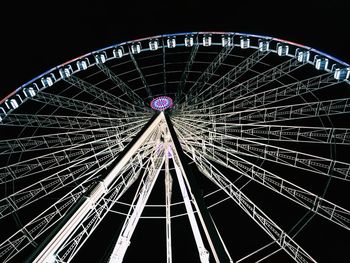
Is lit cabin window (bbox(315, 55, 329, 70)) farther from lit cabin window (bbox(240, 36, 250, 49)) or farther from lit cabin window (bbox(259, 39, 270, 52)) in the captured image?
lit cabin window (bbox(240, 36, 250, 49))

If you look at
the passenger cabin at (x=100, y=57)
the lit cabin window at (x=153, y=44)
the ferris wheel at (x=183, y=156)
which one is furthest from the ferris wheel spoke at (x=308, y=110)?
the passenger cabin at (x=100, y=57)

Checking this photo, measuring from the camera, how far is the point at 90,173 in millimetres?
13352

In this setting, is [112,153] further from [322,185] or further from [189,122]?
[322,185]

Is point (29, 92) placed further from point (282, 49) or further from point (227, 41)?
point (282, 49)

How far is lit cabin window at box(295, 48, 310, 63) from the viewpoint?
1461 centimetres

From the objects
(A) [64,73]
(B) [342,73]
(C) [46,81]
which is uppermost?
(A) [64,73]

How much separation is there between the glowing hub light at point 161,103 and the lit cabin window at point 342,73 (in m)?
6.90

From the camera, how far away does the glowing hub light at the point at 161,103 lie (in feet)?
47.0

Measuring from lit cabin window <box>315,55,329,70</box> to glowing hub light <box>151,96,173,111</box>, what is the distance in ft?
21.3

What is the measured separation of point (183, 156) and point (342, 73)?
8171mm

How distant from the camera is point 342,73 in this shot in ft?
43.4

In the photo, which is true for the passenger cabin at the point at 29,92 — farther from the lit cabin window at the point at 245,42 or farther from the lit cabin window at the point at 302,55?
the lit cabin window at the point at 302,55

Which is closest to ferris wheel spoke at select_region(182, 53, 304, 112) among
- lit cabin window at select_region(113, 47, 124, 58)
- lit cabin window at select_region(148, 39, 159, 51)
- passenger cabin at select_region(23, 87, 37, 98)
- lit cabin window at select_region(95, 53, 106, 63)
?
lit cabin window at select_region(148, 39, 159, 51)

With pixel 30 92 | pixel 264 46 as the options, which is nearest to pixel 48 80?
pixel 30 92
